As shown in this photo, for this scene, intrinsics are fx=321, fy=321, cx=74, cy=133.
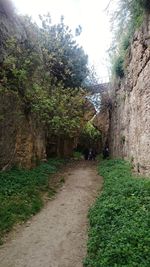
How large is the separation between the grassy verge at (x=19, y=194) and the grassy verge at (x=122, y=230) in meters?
2.03

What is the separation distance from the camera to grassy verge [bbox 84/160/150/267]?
19.1ft

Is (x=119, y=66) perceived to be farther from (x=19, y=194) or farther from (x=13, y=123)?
(x=19, y=194)

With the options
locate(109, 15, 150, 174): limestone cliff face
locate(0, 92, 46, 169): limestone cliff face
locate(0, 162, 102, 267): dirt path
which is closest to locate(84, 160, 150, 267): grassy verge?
locate(0, 162, 102, 267): dirt path

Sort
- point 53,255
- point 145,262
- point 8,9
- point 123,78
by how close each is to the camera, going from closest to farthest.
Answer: point 145,262 < point 53,255 < point 8,9 < point 123,78

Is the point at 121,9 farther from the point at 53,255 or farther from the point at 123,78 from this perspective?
the point at 53,255

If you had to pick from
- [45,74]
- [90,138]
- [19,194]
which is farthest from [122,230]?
[90,138]

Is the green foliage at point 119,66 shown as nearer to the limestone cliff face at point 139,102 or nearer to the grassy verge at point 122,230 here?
the limestone cliff face at point 139,102

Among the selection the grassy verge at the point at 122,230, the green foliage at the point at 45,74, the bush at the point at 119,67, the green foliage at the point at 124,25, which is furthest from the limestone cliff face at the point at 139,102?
the green foliage at the point at 45,74

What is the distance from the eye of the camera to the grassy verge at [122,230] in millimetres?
5820

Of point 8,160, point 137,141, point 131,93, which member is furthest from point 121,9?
point 8,160

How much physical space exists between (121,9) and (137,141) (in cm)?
557

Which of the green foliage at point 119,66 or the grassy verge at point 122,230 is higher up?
the green foliage at point 119,66

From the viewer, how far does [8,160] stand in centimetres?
1300

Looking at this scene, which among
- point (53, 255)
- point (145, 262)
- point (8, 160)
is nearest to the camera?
point (145, 262)
